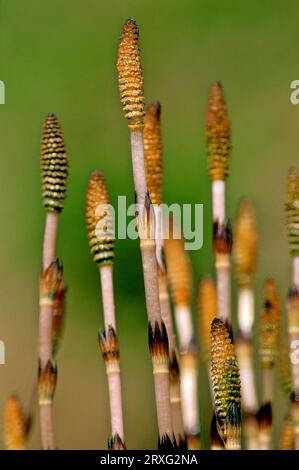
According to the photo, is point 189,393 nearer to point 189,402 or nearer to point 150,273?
point 189,402

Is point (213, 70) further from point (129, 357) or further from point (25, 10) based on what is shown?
point (129, 357)

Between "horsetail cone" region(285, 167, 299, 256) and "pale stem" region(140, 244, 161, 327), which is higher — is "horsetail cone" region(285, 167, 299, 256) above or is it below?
above

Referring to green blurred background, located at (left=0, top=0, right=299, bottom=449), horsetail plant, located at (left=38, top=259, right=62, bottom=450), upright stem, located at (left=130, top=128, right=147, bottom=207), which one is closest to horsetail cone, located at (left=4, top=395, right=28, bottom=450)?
horsetail plant, located at (left=38, top=259, right=62, bottom=450)

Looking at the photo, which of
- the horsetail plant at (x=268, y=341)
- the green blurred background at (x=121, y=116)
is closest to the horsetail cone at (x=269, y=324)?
the horsetail plant at (x=268, y=341)

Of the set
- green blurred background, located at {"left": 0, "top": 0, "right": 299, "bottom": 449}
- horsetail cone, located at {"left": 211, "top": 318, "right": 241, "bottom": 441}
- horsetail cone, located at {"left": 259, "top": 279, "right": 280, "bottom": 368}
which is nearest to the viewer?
horsetail cone, located at {"left": 211, "top": 318, "right": 241, "bottom": 441}

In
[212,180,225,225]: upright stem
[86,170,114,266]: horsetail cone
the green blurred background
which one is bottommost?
[86,170,114,266]: horsetail cone

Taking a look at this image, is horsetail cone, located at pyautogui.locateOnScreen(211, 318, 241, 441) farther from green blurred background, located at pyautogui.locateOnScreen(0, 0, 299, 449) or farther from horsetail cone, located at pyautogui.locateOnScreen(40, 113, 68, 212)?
green blurred background, located at pyautogui.locateOnScreen(0, 0, 299, 449)

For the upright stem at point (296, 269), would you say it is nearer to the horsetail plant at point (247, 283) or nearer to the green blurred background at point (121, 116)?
the horsetail plant at point (247, 283)
